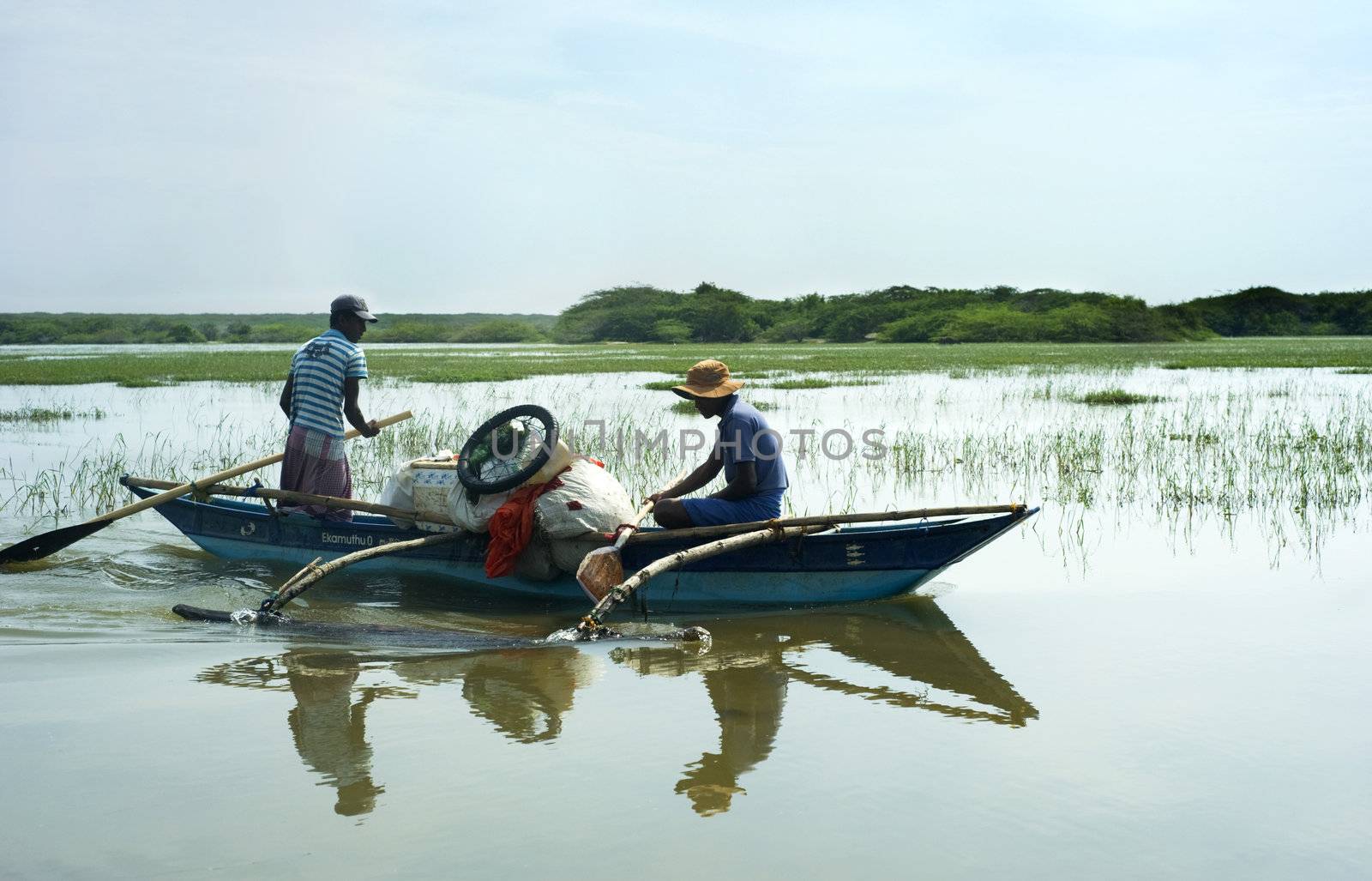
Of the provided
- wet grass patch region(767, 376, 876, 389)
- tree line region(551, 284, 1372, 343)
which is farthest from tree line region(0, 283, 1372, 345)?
wet grass patch region(767, 376, 876, 389)

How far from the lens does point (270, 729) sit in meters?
3.94

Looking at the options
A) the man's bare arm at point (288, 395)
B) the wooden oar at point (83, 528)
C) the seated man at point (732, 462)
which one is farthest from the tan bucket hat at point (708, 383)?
the man's bare arm at point (288, 395)

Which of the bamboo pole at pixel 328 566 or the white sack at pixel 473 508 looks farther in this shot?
the white sack at pixel 473 508

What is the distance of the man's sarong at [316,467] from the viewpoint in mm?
6617

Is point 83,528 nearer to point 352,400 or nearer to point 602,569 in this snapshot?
point 352,400

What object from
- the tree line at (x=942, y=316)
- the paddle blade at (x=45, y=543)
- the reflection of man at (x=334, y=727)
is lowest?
the reflection of man at (x=334, y=727)

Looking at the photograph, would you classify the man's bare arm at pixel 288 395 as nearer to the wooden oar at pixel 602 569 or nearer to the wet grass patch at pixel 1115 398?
the wooden oar at pixel 602 569

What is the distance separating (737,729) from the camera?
13.2ft

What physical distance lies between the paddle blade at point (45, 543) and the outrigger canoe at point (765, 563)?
4.78 feet

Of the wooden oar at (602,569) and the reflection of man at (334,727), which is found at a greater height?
the wooden oar at (602,569)

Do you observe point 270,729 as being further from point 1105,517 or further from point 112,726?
point 1105,517

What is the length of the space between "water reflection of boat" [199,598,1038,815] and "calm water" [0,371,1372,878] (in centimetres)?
2

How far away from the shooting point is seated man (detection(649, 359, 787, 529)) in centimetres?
561

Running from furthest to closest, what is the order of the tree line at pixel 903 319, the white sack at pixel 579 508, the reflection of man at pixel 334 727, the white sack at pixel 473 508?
the tree line at pixel 903 319 → the white sack at pixel 473 508 → the white sack at pixel 579 508 → the reflection of man at pixel 334 727
